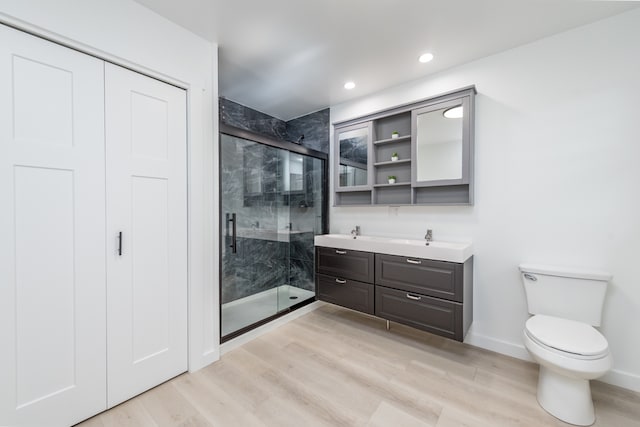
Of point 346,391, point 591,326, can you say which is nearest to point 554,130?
point 591,326

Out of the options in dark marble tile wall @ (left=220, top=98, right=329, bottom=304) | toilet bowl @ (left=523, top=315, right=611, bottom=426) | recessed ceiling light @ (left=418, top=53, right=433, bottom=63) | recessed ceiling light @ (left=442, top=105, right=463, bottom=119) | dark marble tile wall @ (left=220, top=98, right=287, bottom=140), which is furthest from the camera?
dark marble tile wall @ (left=220, top=98, right=287, bottom=140)

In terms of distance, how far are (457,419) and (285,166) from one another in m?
2.78

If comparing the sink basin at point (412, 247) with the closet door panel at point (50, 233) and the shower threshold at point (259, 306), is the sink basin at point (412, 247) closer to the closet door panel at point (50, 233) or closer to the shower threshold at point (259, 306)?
the shower threshold at point (259, 306)

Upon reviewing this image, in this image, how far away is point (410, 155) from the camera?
2.69 m

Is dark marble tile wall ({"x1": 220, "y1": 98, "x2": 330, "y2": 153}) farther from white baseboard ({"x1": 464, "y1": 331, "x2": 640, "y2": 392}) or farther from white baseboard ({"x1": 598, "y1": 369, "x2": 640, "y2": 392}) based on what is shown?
white baseboard ({"x1": 598, "y1": 369, "x2": 640, "y2": 392})

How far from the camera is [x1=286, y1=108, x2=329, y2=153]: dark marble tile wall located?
3.47 meters

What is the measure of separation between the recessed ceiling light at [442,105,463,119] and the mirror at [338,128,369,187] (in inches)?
32.7

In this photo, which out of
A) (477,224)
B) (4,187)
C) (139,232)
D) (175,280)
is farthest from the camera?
(477,224)

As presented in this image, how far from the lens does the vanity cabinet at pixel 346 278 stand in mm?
2541

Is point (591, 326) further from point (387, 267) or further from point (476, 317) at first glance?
point (387, 267)

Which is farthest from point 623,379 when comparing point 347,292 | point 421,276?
point 347,292

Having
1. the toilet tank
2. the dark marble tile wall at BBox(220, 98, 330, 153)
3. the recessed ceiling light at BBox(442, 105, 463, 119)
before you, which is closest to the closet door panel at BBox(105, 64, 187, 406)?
the dark marble tile wall at BBox(220, 98, 330, 153)

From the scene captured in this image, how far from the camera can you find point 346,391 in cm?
176

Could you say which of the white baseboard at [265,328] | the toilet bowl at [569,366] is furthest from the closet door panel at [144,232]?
the toilet bowl at [569,366]
